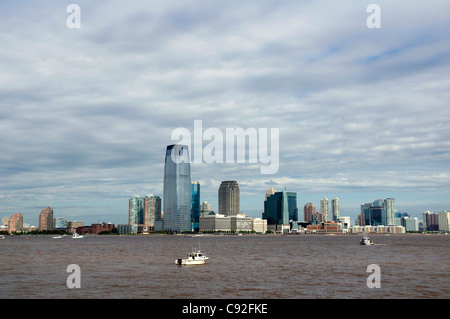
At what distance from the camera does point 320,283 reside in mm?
68062

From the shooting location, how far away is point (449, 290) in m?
61.6

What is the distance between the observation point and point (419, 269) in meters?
89.2

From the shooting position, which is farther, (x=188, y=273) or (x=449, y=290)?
(x=188, y=273)
